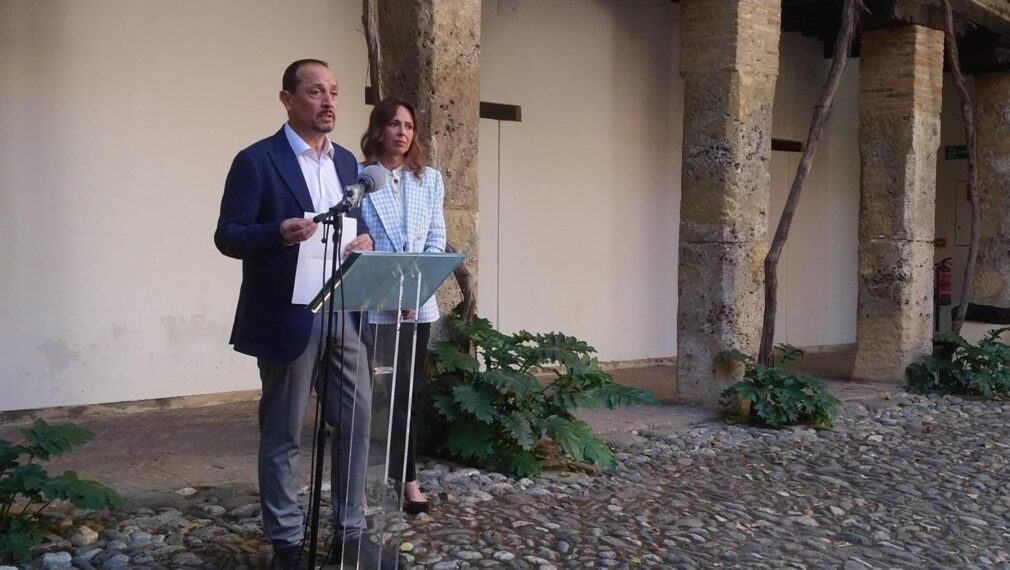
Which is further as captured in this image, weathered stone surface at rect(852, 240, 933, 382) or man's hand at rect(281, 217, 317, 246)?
weathered stone surface at rect(852, 240, 933, 382)

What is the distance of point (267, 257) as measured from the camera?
11.8 feet

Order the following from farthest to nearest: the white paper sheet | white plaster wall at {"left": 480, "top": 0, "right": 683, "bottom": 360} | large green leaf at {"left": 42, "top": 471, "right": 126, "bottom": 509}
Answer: white plaster wall at {"left": 480, "top": 0, "right": 683, "bottom": 360} < large green leaf at {"left": 42, "top": 471, "right": 126, "bottom": 509} < the white paper sheet

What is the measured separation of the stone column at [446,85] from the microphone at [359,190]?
2.75 meters

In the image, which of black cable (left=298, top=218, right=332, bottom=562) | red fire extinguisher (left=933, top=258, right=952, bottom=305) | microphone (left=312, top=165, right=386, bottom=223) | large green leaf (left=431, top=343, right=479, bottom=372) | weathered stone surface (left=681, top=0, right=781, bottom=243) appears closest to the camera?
microphone (left=312, top=165, right=386, bottom=223)

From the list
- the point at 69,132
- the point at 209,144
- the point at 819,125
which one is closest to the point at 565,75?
the point at 819,125

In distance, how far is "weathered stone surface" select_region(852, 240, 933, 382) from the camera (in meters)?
9.62

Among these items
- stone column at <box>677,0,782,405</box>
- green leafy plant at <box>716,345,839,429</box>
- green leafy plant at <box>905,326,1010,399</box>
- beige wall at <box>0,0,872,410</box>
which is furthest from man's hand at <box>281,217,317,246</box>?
green leafy plant at <box>905,326,1010,399</box>

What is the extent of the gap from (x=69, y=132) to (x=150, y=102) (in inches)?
22.9

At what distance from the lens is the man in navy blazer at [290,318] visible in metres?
3.60

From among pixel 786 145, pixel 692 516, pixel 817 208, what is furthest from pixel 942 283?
pixel 692 516

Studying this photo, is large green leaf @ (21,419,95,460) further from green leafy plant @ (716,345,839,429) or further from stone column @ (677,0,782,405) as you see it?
stone column @ (677,0,782,405)

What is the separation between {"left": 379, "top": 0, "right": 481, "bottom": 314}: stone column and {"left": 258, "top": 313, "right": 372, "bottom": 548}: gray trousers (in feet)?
7.24

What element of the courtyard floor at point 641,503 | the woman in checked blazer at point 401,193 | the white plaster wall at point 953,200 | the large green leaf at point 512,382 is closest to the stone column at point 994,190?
the white plaster wall at point 953,200

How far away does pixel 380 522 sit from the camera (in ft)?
11.7
